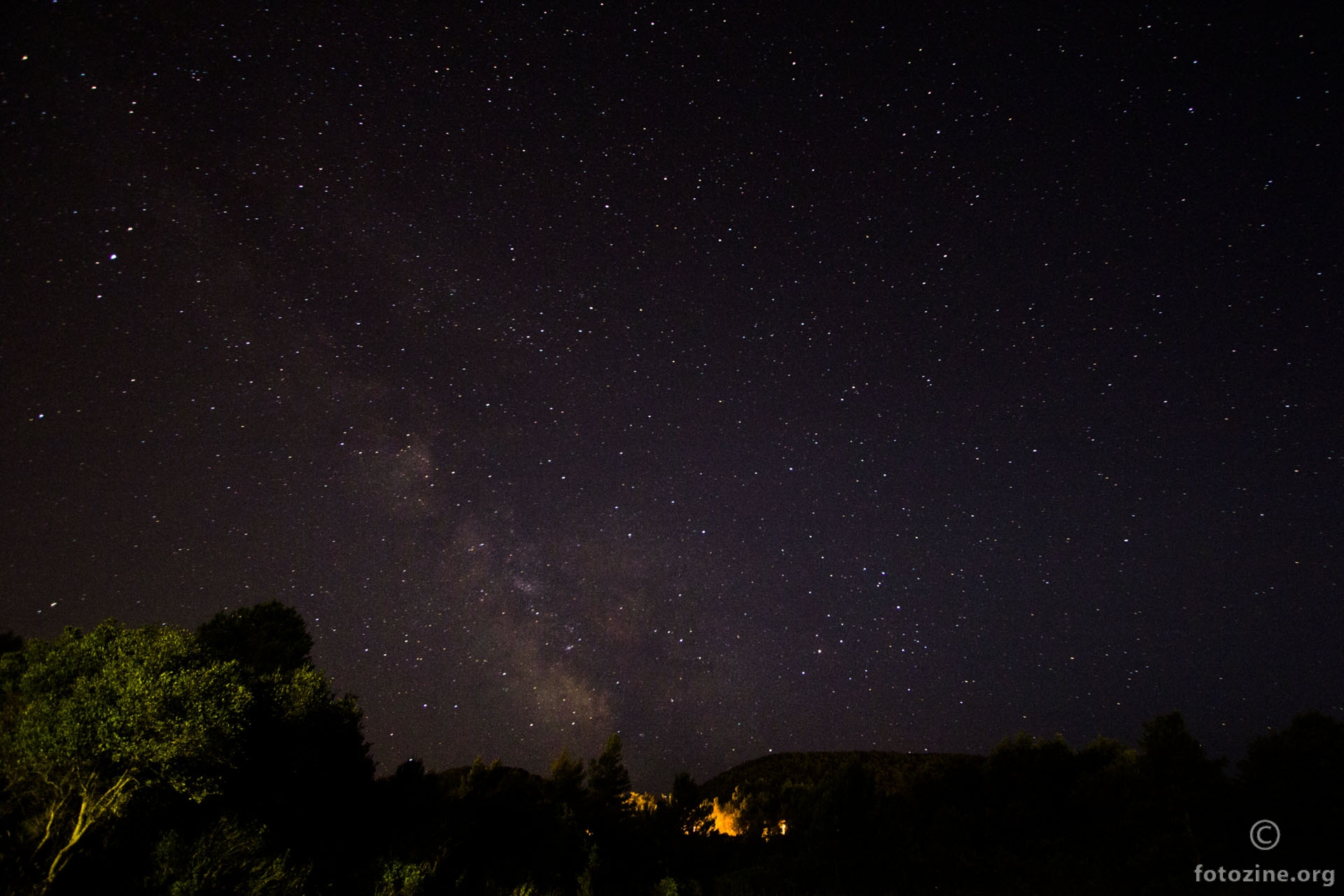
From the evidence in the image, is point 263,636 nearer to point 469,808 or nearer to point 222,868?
point 469,808

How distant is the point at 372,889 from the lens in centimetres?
1600

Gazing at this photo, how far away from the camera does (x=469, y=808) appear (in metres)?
31.2

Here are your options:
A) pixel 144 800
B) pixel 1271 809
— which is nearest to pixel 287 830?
pixel 144 800

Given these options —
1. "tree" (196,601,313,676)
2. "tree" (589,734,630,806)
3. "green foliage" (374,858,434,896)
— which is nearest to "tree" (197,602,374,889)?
"tree" (196,601,313,676)

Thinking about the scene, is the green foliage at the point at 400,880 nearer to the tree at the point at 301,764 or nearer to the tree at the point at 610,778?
the tree at the point at 301,764

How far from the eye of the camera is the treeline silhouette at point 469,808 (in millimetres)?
14086

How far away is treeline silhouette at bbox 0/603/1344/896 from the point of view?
14086 mm

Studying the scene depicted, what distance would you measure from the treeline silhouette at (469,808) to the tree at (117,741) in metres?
0.05

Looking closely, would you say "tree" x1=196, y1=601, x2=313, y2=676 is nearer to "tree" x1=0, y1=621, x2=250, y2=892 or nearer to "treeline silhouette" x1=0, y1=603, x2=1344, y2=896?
"treeline silhouette" x1=0, y1=603, x2=1344, y2=896

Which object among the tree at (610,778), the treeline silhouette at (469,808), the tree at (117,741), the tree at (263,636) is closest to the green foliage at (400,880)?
the treeline silhouette at (469,808)

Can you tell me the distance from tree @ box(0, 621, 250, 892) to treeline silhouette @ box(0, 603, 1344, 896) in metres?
0.05

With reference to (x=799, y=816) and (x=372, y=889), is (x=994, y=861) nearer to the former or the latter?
(x=799, y=816)

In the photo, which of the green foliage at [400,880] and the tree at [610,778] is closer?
the green foliage at [400,880]

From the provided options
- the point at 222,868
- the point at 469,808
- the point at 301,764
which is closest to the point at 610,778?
the point at 469,808
